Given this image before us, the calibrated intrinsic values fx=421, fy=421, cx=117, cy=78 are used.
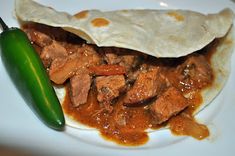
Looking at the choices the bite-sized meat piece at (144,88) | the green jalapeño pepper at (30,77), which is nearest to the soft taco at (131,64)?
the bite-sized meat piece at (144,88)

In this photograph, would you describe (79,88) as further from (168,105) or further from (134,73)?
(168,105)

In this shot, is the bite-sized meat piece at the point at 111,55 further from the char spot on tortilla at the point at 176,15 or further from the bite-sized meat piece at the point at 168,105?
the char spot on tortilla at the point at 176,15

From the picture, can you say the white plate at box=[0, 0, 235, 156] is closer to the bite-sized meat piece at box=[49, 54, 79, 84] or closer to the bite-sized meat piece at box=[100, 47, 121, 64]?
the bite-sized meat piece at box=[49, 54, 79, 84]

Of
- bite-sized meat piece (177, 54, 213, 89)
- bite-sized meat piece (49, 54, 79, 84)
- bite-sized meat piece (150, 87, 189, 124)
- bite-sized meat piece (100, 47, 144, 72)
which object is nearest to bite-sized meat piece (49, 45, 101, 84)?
bite-sized meat piece (49, 54, 79, 84)

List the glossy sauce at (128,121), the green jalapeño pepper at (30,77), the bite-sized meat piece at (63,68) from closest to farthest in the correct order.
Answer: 1. the green jalapeño pepper at (30,77)
2. the glossy sauce at (128,121)
3. the bite-sized meat piece at (63,68)

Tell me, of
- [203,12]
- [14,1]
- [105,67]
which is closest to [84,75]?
[105,67]
